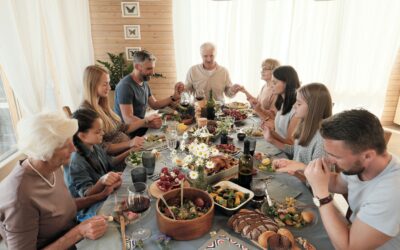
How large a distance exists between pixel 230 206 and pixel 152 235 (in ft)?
1.28

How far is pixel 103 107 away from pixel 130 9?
2640 mm

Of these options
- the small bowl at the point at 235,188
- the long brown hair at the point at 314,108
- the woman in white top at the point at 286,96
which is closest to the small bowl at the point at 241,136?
the woman in white top at the point at 286,96

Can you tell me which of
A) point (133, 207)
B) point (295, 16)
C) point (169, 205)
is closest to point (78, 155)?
point (133, 207)

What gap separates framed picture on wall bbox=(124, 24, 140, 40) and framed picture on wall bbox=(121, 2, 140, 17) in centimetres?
18

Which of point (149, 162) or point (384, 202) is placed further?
point (149, 162)

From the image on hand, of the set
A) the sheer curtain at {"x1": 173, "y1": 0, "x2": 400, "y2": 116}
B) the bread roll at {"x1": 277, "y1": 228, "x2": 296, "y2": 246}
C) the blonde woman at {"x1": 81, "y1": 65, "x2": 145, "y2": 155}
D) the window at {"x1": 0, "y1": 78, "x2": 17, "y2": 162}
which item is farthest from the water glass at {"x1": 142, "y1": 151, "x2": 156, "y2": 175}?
the sheer curtain at {"x1": 173, "y1": 0, "x2": 400, "y2": 116}

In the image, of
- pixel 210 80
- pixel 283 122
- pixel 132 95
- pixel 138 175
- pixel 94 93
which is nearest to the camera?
pixel 138 175

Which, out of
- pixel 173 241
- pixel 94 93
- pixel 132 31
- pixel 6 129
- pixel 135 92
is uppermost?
pixel 132 31

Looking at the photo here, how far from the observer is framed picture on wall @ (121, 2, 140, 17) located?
4.41m

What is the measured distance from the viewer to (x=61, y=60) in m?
3.73

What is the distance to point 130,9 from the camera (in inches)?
175

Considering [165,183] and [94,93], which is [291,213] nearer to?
[165,183]

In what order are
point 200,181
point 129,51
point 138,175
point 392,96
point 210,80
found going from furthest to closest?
1. point 392,96
2. point 129,51
3. point 210,80
4. point 138,175
5. point 200,181

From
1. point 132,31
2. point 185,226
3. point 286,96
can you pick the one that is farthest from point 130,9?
point 185,226
